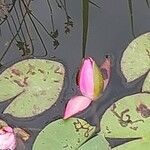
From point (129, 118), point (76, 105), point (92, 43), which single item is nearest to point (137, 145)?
point (129, 118)

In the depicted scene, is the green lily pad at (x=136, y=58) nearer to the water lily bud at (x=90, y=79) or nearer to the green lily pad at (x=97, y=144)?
the water lily bud at (x=90, y=79)

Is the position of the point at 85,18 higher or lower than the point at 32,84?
higher

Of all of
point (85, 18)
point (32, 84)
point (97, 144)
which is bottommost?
point (97, 144)

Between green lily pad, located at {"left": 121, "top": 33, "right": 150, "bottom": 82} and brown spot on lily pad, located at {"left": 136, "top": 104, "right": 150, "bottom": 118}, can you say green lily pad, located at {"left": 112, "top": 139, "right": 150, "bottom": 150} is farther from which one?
green lily pad, located at {"left": 121, "top": 33, "right": 150, "bottom": 82}

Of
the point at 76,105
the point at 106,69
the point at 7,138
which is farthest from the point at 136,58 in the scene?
the point at 7,138

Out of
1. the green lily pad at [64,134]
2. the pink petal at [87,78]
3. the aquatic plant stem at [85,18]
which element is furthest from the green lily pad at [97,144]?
the aquatic plant stem at [85,18]

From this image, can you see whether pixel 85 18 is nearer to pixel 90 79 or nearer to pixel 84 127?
pixel 90 79
